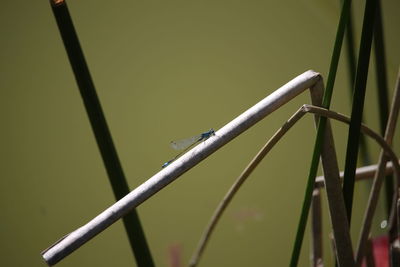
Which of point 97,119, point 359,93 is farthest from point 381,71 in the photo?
point 97,119

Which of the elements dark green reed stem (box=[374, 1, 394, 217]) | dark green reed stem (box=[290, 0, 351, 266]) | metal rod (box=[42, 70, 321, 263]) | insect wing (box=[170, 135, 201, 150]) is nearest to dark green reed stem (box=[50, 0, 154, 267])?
metal rod (box=[42, 70, 321, 263])

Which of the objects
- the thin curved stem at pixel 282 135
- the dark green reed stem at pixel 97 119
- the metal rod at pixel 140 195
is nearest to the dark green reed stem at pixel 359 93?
the thin curved stem at pixel 282 135

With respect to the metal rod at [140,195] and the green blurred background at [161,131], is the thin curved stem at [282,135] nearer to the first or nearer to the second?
the metal rod at [140,195]

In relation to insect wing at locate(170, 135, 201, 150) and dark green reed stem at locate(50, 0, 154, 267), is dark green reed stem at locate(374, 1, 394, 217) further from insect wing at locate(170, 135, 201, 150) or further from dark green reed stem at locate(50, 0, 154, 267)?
dark green reed stem at locate(50, 0, 154, 267)

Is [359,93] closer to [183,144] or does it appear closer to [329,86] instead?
[329,86]

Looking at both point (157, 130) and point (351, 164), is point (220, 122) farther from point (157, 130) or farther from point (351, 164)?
point (351, 164)

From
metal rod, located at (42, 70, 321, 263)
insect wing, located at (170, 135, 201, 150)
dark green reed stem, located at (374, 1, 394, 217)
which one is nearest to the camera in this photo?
metal rod, located at (42, 70, 321, 263)

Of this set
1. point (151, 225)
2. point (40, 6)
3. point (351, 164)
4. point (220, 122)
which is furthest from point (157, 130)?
point (351, 164)
